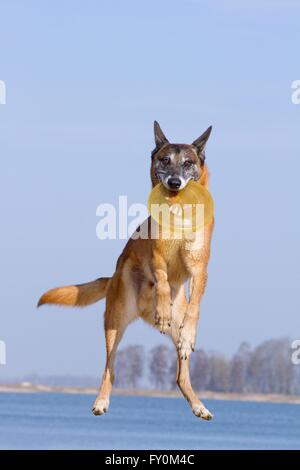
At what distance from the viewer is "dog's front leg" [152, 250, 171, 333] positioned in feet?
52.8

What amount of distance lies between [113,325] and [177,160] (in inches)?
92.4

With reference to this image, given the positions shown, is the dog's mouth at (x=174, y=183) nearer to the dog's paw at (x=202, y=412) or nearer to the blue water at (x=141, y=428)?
the dog's paw at (x=202, y=412)

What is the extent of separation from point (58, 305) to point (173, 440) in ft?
233

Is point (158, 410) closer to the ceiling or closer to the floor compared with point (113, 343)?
closer to the floor

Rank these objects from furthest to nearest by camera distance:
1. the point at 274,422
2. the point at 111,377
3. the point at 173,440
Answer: the point at 274,422 < the point at 173,440 < the point at 111,377

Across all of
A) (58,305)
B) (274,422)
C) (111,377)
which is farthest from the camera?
(274,422)

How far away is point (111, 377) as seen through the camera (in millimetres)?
16688

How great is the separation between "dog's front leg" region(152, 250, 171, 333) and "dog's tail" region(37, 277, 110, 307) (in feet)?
5.40

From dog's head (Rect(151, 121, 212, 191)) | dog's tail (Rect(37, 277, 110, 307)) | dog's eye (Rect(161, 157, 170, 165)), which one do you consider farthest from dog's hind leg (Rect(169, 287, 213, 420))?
dog's eye (Rect(161, 157, 170, 165))

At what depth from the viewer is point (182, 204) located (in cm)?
1550

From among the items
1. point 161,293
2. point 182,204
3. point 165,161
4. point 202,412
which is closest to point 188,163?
point 165,161
